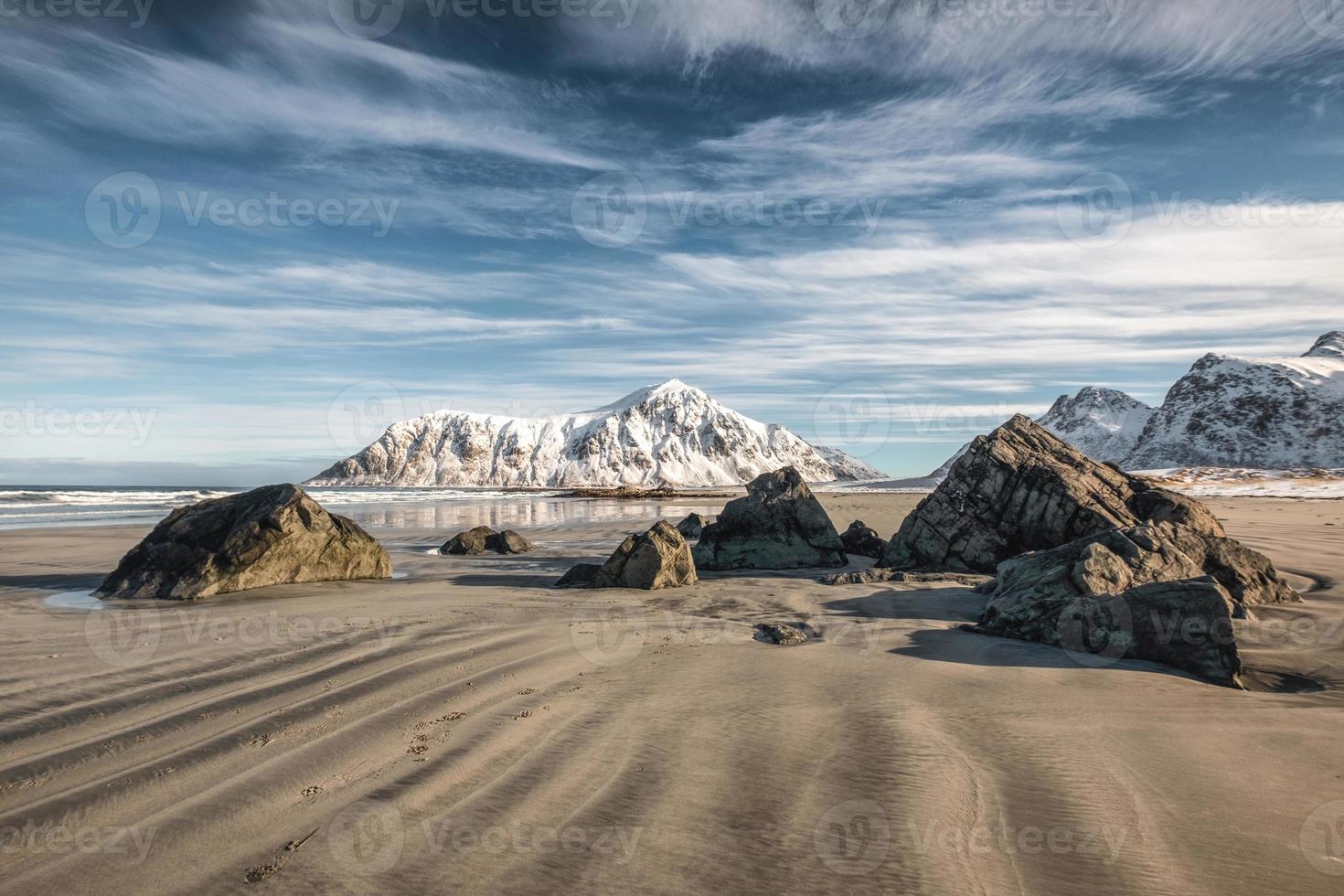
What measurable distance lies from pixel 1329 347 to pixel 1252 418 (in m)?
37.5

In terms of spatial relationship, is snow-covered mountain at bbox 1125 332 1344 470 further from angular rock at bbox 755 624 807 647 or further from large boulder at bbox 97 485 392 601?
large boulder at bbox 97 485 392 601

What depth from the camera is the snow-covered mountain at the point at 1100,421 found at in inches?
4284

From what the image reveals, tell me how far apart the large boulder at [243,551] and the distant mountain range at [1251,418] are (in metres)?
87.3

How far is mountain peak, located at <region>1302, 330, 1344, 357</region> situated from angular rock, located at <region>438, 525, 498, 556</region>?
129348 millimetres

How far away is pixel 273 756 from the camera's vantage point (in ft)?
13.4

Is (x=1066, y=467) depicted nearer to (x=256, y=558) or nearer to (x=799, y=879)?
(x=799, y=879)

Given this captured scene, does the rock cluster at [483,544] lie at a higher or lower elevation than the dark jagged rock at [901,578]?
higher

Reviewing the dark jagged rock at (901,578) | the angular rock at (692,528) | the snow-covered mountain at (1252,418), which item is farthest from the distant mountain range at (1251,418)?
the dark jagged rock at (901,578)
